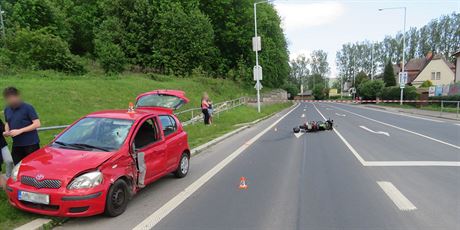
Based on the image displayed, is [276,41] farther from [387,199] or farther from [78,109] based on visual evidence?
[387,199]

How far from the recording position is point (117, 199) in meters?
5.44

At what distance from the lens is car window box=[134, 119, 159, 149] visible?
20.9ft

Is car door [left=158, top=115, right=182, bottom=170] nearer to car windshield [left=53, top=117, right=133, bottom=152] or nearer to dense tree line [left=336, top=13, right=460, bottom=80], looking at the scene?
car windshield [left=53, top=117, right=133, bottom=152]

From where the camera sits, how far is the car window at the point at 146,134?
6.38 metres

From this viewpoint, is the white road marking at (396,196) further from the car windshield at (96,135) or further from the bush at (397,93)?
the bush at (397,93)

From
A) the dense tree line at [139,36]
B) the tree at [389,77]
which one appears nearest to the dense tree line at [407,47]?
the tree at [389,77]

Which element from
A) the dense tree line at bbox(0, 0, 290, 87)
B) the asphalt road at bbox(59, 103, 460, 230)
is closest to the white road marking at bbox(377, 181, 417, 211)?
the asphalt road at bbox(59, 103, 460, 230)

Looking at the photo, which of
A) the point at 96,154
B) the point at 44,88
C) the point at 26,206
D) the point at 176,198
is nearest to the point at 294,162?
the point at 176,198

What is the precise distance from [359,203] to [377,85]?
68.1m

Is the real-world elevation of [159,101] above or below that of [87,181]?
above

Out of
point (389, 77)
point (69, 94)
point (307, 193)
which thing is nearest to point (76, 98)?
point (69, 94)

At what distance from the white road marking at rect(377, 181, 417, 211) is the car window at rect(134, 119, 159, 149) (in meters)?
4.35

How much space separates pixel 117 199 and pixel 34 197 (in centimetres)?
110

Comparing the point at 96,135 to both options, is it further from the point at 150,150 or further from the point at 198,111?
the point at 198,111
